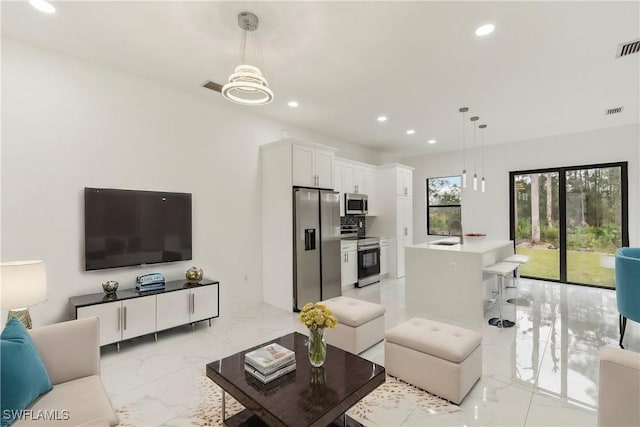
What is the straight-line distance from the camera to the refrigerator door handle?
4.54m

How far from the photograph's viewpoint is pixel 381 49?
116 inches

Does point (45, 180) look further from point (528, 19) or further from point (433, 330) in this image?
point (528, 19)

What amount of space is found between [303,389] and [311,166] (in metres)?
3.46

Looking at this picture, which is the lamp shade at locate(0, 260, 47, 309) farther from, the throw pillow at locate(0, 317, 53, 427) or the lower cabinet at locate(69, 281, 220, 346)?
the lower cabinet at locate(69, 281, 220, 346)

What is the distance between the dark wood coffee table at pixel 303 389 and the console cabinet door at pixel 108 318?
1.72 meters

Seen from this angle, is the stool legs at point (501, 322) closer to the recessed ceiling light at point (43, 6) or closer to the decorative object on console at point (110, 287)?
the decorative object on console at point (110, 287)

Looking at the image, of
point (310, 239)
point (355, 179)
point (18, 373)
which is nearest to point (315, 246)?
point (310, 239)

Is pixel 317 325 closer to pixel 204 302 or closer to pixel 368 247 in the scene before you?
pixel 204 302

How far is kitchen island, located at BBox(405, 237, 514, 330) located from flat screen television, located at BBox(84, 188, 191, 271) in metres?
3.25

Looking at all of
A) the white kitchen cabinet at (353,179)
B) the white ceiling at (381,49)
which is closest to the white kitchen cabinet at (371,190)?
the white kitchen cabinet at (353,179)

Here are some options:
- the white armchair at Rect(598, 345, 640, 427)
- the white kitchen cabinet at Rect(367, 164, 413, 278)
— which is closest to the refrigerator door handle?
the white kitchen cabinet at Rect(367, 164, 413, 278)

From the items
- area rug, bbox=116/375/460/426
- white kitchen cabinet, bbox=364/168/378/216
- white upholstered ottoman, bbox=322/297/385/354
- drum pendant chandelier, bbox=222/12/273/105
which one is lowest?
area rug, bbox=116/375/460/426

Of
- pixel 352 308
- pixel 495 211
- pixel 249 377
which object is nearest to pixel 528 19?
pixel 352 308

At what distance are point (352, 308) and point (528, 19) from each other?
9.96ft
